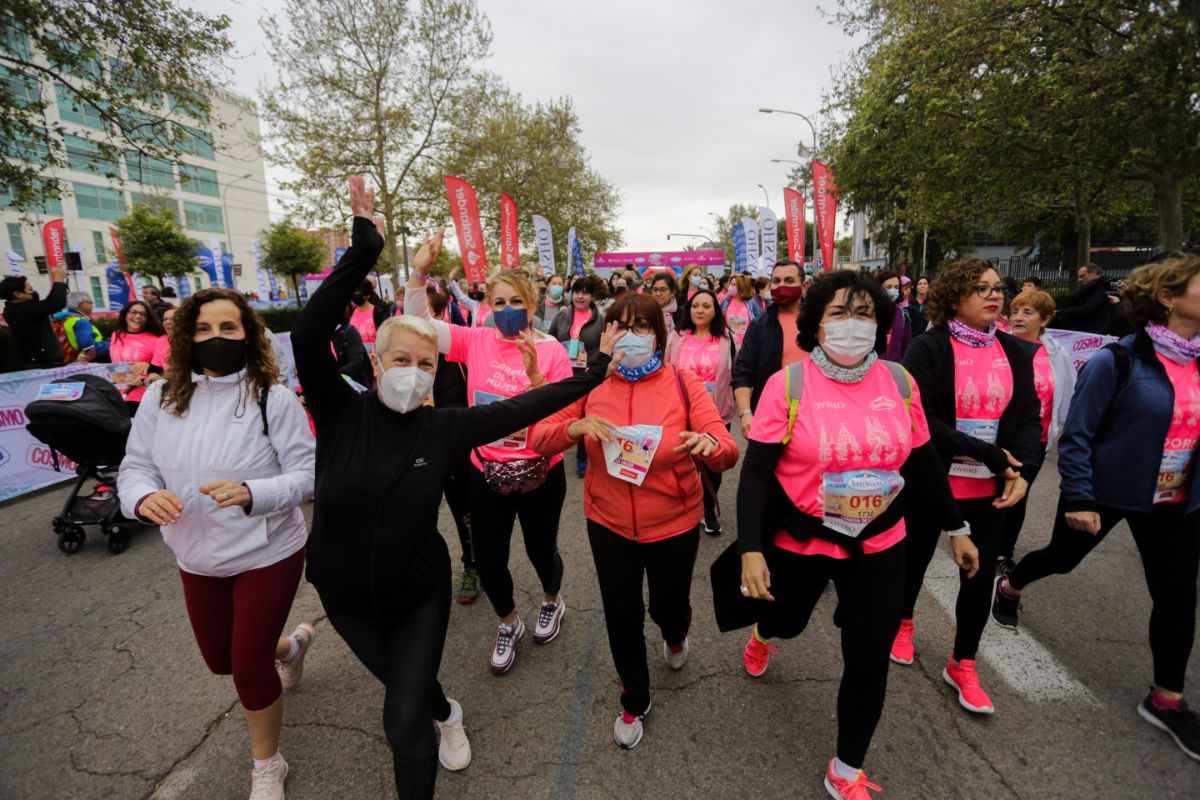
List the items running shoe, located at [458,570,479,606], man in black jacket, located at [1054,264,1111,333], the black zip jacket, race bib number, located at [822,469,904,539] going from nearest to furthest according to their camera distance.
A: 1. the black zip jacket
2. race bib number, located at [822,469,904,539]
3. running shoe, located at [458,570,479,606]
4. man in black jacket, located at [1054,264,1111,333]

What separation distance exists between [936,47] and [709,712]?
15554 mm

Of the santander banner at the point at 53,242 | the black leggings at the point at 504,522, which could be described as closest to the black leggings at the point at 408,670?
the black leggings at the point at 504,522

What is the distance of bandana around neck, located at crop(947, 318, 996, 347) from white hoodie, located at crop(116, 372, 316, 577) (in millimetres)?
2897

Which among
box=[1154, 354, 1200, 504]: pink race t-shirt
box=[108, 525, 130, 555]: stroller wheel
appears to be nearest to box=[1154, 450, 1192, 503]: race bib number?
box=[1154, 354, 1200, 504]: pink race t-shirt

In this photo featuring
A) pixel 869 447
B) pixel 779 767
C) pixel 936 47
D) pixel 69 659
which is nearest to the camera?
pixel 869 447

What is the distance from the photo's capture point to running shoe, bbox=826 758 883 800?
2.17 m

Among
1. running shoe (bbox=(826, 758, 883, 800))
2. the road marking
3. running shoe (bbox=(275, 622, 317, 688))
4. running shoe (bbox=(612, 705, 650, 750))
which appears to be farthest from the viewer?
running shoe (bbox=(275, 622, 317, 688))

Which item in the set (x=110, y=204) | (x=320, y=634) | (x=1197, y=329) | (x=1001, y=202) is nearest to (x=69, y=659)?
(x=320, y=634)

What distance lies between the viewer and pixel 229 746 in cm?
266

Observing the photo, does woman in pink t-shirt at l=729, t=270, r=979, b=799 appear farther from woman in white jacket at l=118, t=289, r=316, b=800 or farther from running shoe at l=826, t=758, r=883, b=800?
woman in white jacket at l=118, t=289, r=316, b=800

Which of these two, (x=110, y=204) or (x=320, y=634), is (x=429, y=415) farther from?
(x=110, y=204)

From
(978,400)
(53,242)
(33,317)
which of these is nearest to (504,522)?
(978,400)

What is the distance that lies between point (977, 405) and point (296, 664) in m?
3.56

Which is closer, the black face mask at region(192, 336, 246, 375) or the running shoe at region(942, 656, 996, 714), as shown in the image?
the black face mask at region(192, 336, 246, 375)
